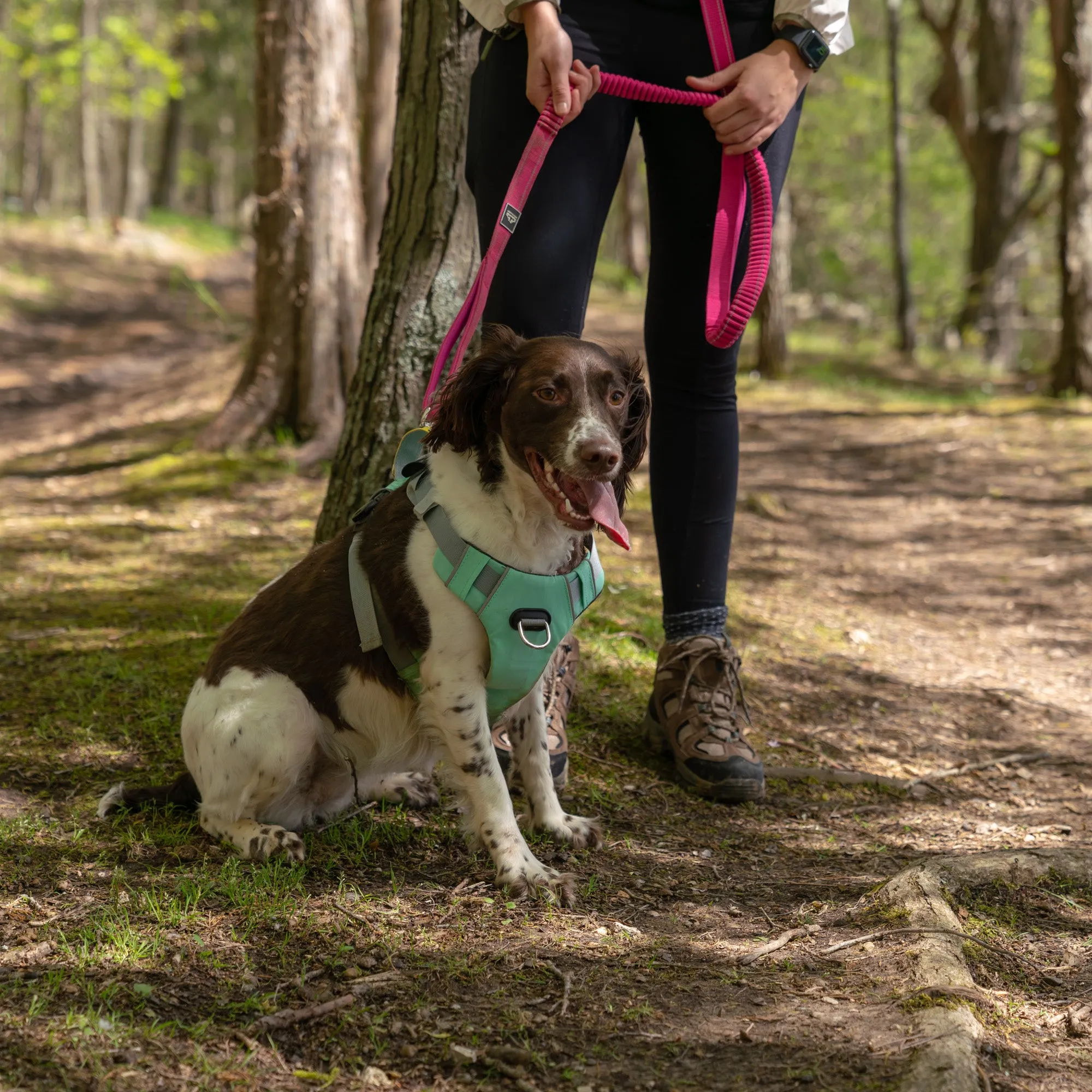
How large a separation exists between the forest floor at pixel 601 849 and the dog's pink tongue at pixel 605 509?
900 millimetres

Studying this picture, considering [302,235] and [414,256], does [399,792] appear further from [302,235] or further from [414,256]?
[302,235]

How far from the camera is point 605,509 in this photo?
265cm

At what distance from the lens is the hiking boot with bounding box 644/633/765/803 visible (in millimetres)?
3447

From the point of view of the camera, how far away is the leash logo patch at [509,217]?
2.95 metres

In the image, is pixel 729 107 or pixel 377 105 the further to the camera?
pixel 377 105

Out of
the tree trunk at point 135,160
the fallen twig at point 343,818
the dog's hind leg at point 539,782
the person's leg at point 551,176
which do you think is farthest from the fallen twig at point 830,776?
the tree trunk at point 135,160

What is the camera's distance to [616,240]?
40438mm

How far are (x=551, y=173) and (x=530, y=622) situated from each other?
1249mm

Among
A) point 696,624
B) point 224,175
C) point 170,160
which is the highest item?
point 224,175

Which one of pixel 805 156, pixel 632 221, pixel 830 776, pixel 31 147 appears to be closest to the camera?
pixel 830 776

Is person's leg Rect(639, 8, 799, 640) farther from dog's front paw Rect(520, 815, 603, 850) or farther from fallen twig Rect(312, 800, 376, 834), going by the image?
fallen twig Rect(312, 800, 376, 834)

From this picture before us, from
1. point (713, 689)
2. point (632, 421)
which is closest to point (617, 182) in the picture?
point (632, 421)

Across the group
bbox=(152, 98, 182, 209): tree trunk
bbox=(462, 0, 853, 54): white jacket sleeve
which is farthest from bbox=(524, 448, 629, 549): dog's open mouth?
bbox=(152, 98, 182, 209): tree trunk

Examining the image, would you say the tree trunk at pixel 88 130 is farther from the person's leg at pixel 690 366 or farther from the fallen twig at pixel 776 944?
the fallen twig at pixel 776 944
